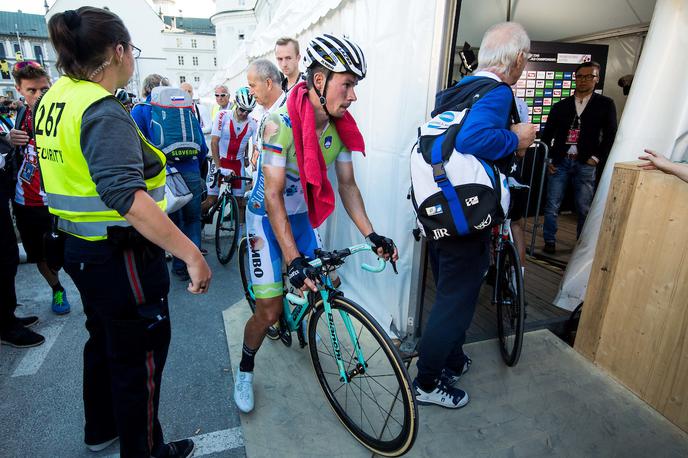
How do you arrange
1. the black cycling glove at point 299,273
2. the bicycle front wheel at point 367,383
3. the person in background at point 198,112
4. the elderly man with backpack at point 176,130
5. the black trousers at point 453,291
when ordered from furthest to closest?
the person in background at point 198,112, the elderly man with backpack at point 176,130, the black trousers at point 453,291, the bicycle front wheel at point 367,383, the black cycling glove at point 299,273

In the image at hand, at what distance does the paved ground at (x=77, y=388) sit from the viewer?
214 centimetres

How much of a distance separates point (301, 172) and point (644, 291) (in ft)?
6.94

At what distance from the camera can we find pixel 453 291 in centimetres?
212

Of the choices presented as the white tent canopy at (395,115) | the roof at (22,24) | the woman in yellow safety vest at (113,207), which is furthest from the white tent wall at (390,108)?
the roof at (22,24)

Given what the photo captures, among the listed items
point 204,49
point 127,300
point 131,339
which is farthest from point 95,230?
point 204,49

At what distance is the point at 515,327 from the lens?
108 inches

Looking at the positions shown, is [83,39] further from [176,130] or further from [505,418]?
[505,418]

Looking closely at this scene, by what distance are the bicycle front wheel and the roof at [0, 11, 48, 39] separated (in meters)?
72.8

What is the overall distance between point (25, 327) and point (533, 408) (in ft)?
12.1

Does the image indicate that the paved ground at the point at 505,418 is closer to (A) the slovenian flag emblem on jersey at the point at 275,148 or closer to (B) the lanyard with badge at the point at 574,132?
(A) the slovenian flag emblem on jersey at the point at 275,148

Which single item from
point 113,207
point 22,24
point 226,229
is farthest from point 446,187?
point 22,24

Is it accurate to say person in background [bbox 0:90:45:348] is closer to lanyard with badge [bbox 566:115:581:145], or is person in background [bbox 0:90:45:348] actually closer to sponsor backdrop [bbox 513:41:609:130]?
lanyard with badge [bbox 566:115:581:145]

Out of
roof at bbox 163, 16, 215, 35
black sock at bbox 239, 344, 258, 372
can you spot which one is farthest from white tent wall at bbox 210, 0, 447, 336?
roof at bbox 163, 16, 215, 35

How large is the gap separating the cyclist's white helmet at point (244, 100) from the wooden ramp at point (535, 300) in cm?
274
